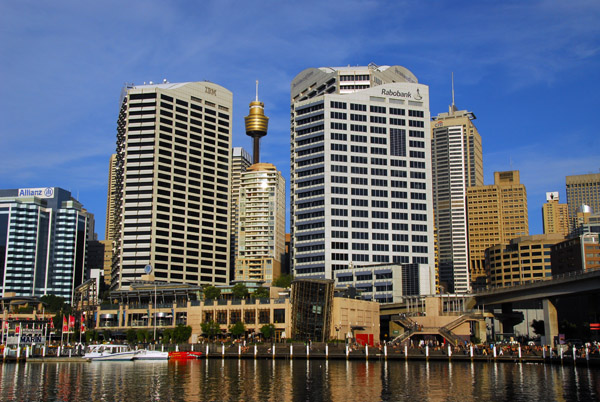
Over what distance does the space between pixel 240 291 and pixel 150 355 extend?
55136mm

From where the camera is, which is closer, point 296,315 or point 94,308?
point 296,315

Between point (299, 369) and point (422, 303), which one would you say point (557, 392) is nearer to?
point (299, 369)

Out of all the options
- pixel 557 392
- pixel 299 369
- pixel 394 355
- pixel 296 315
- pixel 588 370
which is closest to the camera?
pixel 557 392

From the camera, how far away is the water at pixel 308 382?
221 feet

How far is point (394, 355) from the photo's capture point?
119250 mm

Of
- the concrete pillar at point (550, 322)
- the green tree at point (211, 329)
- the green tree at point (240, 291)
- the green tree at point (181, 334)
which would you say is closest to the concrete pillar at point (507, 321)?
the concrete pillar at point (550, 322)

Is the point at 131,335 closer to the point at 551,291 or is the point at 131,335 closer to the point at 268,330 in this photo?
the point at 268,330

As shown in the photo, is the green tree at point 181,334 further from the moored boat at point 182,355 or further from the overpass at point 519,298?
the overpass at point 519,298

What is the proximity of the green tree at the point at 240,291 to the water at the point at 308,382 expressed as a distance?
6328 cm

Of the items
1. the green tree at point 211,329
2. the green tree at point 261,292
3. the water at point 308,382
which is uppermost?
the green tree at point 261,292

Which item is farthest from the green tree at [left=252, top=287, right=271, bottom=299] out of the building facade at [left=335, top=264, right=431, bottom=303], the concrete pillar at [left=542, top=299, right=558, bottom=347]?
the concrete pillar at [left=542, top=299, right=558, bottom=347]

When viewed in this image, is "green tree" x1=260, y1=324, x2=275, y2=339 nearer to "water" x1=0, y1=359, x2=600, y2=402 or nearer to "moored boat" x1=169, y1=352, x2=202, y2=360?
"moored boat" x1=169, y1=352, x2=202, y2=360

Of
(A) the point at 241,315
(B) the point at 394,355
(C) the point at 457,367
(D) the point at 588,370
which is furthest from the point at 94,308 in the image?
(D) the point at 588,370

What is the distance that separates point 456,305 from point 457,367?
198 feet
